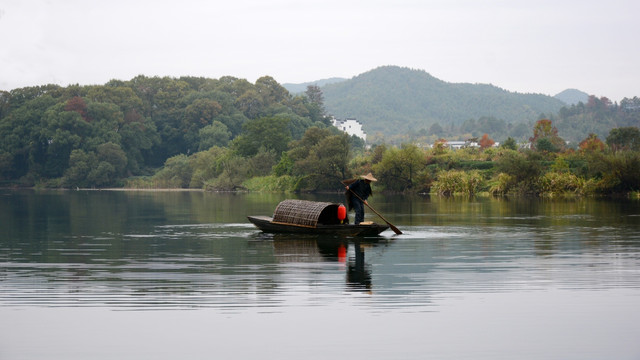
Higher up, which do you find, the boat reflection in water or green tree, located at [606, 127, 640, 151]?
green tree, located at [606, 127, 640, 151]

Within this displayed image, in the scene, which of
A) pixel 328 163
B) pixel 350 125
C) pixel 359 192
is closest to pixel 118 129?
pixel 328 163

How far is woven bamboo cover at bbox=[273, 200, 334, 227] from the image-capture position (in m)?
23.8

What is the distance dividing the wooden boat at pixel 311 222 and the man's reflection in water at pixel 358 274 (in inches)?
124

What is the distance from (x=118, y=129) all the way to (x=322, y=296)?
98546mm

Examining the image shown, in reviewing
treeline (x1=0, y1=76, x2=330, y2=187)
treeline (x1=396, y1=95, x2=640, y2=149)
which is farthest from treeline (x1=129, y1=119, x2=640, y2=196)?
treeline (x1=396, y1=95, x2=640, y2=149)

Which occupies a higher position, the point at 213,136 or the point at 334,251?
the point at 213,136

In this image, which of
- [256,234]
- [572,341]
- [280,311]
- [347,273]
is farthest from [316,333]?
[256,234]

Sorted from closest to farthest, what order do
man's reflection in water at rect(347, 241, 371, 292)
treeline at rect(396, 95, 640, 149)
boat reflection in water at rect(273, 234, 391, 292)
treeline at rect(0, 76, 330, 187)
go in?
1. man's reflection in water at rect(347, 241, 371, 292)
2. boat reflection in water at rect(273, 234, 391, 292)
3. treeline at rect(0, 76, 330, 187)
4. treeline at rect(396, 95, 640, 149)

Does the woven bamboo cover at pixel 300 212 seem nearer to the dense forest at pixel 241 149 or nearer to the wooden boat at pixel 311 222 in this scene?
the wooden boat at pixel 311 222

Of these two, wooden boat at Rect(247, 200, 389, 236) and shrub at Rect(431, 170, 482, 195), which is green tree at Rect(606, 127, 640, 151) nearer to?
shrub at Rect(431, 170, 482, 195)

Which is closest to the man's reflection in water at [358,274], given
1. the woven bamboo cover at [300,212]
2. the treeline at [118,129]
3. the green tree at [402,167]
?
the woven bamboo cover at [300,212]

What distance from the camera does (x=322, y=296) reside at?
13.3 metres

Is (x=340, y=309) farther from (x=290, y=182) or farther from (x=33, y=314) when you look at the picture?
(x=290, y=182)

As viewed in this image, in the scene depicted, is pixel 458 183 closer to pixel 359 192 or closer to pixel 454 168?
pixel 454 168
